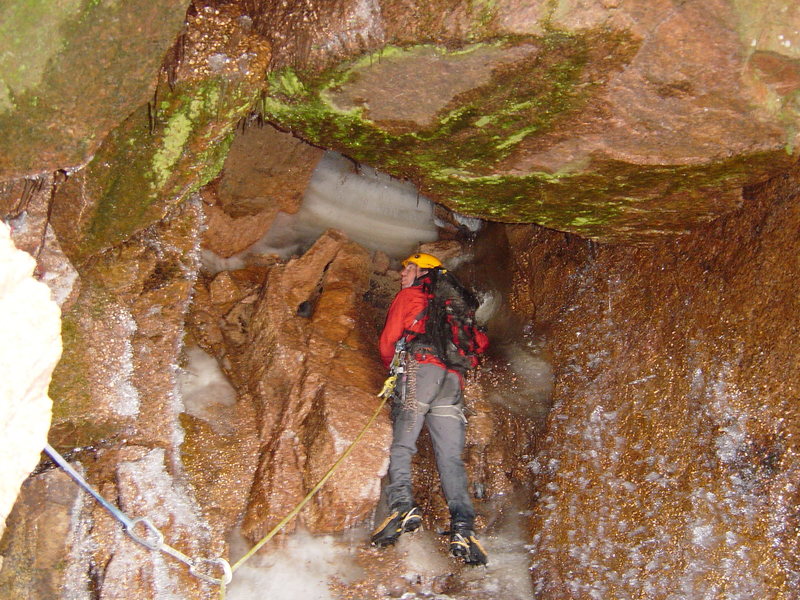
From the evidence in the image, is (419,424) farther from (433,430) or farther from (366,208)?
(366,208)

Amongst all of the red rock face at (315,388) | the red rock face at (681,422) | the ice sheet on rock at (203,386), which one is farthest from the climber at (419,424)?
the ice sheet on rock at (203,386)

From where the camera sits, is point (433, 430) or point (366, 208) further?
point (366, 208)

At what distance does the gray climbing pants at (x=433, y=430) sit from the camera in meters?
5.08

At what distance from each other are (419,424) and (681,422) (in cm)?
214

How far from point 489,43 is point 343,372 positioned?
3423mm

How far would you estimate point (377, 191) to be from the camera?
24.0ft

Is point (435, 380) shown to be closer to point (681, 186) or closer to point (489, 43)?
point (681, 186)

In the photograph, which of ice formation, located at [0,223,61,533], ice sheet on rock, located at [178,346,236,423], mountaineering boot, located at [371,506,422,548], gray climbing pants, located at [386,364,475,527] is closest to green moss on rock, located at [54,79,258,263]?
ice formation, located at [0,223,61,533]

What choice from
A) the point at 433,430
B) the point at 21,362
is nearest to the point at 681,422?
the point at 433,430

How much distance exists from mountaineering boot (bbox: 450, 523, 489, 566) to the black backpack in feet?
4.79

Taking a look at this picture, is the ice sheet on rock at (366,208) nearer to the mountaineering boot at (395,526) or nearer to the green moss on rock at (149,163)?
the green moss on rock at (149,163)

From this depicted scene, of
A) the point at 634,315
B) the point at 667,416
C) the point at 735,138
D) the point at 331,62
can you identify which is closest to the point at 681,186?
the point at 735,138

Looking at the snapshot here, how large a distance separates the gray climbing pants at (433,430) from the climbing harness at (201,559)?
0.28 metres

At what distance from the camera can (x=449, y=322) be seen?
18.7 ft
